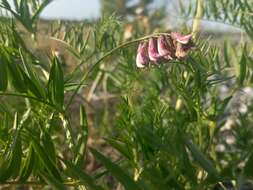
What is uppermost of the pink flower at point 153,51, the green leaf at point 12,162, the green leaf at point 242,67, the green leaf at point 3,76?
the pink flower at point 153,51

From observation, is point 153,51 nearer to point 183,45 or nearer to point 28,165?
point 183,45

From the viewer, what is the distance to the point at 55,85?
0.67m

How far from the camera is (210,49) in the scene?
821mm

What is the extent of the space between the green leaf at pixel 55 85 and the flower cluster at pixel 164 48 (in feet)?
0.32

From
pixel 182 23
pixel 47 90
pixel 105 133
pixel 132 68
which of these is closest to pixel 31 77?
pixel 47 90

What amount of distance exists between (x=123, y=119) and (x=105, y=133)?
2.26ft

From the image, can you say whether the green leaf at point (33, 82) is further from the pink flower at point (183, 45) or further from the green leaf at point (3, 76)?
the pink flower at point (183, 45)

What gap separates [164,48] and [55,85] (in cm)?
13

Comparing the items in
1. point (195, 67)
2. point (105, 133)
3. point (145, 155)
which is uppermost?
point (195, 67)

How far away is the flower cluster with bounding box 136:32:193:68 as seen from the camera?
25.6 inches

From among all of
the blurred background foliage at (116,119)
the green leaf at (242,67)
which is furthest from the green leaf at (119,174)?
the green leaf at (242,67)

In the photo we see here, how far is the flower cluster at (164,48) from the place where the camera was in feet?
2.13

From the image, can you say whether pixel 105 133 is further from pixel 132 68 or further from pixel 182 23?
pixel 132 68

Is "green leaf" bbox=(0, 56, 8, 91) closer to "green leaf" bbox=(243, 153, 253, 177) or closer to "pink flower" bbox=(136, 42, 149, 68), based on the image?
"pink flower" bbox=(136, 42, 149, 68)
